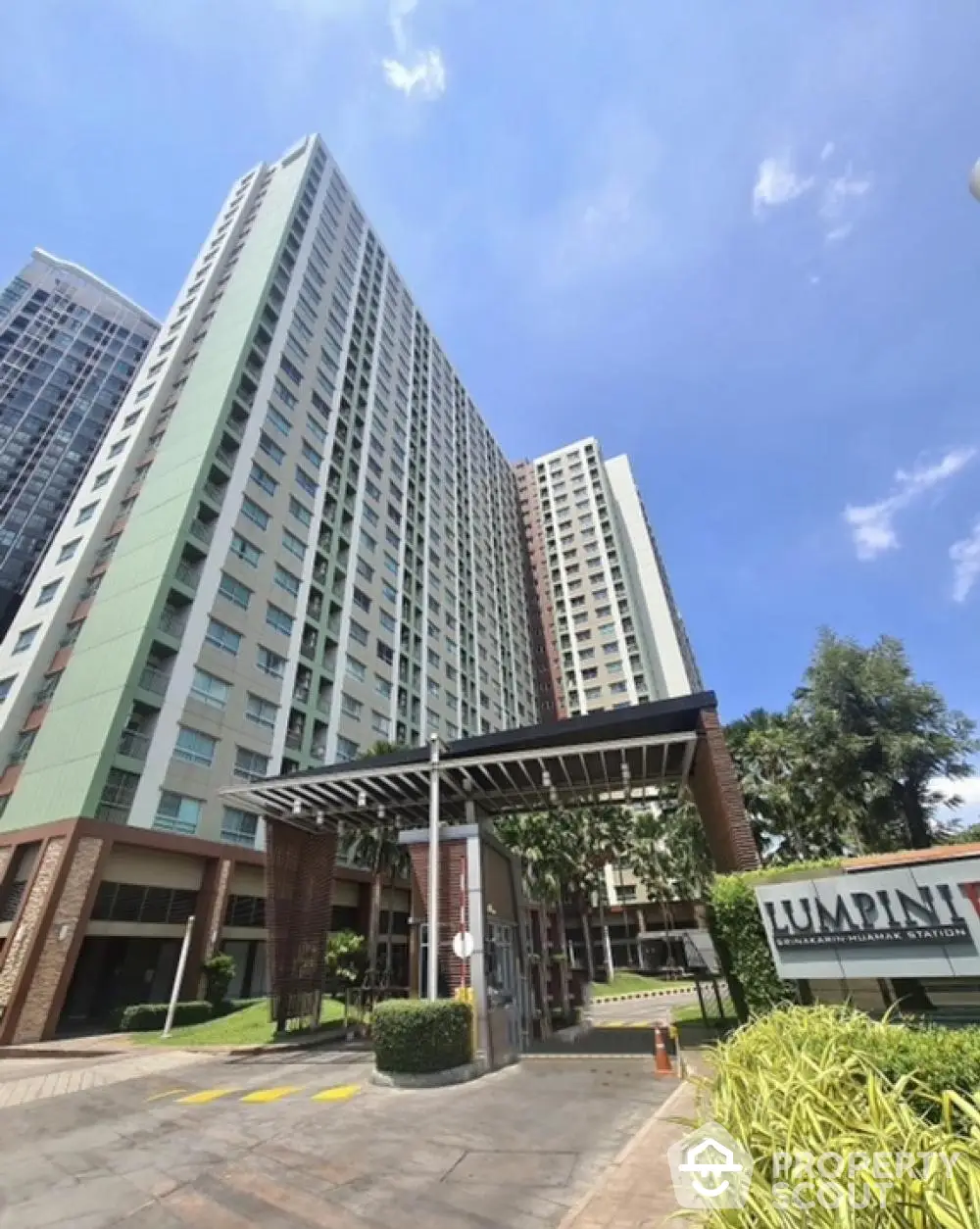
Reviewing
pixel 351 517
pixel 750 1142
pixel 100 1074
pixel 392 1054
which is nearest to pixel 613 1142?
pixel 750 1142

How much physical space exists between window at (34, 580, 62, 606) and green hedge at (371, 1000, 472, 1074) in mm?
33291

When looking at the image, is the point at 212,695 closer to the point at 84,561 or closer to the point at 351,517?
the point at 84,561

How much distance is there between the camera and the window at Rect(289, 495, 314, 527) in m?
42.6

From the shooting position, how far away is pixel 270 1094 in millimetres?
11305

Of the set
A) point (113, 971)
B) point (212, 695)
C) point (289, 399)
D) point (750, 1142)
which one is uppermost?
point (289, 399)

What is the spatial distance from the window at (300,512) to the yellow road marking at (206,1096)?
3591 centimetres

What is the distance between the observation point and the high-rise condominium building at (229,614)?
26016 mm

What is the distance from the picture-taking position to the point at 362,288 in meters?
62.9

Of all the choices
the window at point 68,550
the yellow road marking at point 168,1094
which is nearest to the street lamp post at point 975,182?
the yellow road marking at point 168,1094

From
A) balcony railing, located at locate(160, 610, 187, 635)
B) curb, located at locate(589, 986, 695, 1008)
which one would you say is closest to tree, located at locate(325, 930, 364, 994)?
balcony railing, located at locate(160, 610, 187, 635)

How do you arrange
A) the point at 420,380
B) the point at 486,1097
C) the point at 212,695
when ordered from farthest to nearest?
the point at 420,380, the point at 212,695, the point at 486,1097

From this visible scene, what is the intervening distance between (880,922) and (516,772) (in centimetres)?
1055

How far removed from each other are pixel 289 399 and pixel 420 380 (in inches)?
1105

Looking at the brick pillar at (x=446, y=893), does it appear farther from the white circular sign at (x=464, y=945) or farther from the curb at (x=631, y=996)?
the curb at (x=631, y=996)
